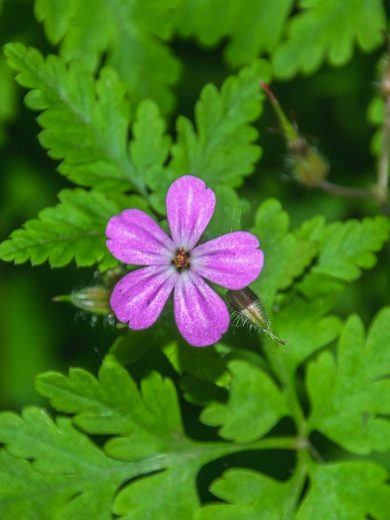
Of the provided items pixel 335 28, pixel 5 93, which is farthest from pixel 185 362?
pixel 5 93

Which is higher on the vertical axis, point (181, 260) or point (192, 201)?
point (192, 201)

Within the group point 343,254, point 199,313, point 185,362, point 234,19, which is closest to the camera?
point 199,313

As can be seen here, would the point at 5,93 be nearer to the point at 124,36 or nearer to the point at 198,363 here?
the point at 124,36

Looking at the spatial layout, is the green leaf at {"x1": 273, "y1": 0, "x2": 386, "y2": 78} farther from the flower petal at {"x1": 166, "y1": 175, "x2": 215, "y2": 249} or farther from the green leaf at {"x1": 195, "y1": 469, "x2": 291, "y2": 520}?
the green leaf at {"x1": 195, "y1": 469, "x2": 291, "y2": 520}

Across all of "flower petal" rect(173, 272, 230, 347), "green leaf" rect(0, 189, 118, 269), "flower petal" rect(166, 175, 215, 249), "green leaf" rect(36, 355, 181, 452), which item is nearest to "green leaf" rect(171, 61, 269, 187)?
"green leaf" rect(0, 189, 118, 269)

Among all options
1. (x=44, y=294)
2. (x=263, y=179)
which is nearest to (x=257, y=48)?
(x=263, y=179)

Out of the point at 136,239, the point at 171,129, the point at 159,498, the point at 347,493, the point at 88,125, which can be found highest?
the point at 171,129

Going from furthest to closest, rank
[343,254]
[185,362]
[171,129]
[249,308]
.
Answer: [171,129] < [343,254] < [185,362] < [249,308]

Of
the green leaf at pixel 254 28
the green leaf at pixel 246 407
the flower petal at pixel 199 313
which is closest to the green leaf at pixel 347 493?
the green leaf at pixel 246 407
